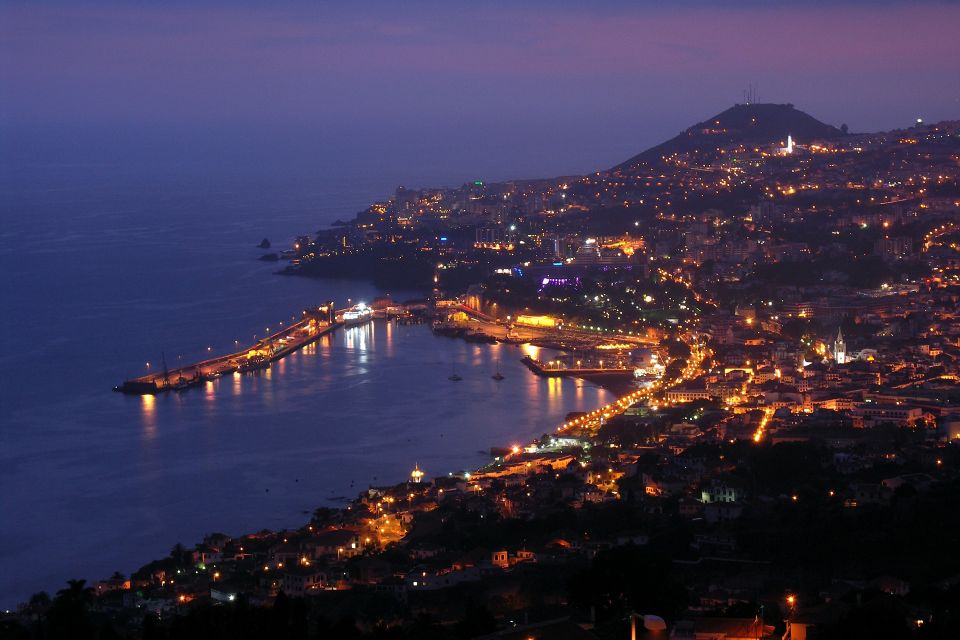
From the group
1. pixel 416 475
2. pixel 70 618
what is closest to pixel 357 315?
pixel 416 475

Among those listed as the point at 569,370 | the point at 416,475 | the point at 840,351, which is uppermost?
the point at 840,351

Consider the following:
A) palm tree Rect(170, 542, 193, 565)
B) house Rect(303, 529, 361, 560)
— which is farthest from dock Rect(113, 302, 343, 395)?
house Rect(303, 529, 361, 560)

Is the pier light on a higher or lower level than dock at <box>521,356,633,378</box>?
higher

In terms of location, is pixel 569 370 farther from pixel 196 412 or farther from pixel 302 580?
pixel 302 580

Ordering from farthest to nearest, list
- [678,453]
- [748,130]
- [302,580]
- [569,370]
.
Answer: [748,130], [569,370], [678,453], [302,580]

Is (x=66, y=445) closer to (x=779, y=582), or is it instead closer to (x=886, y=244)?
(x=779, y=582)

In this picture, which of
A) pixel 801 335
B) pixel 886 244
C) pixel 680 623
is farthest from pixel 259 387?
pixel 680 623

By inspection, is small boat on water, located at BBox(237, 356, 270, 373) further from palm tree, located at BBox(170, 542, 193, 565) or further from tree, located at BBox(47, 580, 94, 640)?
tree, located at BBox(47, 580, 94, 640)
